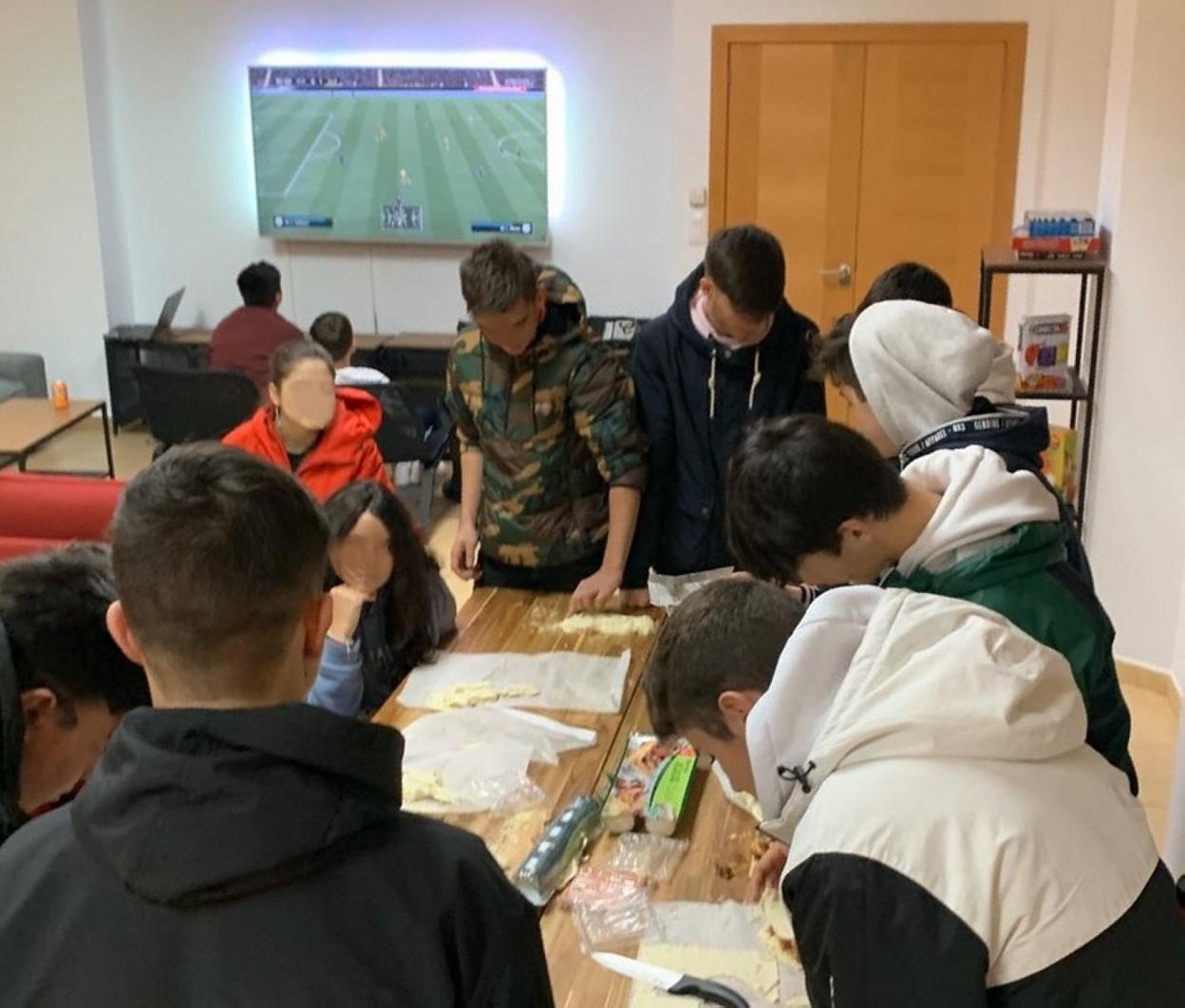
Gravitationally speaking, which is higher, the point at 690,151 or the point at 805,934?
the point at 690,151

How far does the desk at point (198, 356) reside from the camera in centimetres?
680

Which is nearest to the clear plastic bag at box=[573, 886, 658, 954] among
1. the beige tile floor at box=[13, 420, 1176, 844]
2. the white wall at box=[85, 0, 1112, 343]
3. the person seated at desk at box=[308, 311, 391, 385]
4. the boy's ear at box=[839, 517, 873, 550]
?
the boy's ear at box=[839, 517, 873, 550]

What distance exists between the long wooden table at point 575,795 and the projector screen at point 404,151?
452cm

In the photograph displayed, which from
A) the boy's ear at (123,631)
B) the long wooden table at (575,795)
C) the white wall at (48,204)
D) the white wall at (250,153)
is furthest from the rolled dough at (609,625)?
the white wall at (48,204)

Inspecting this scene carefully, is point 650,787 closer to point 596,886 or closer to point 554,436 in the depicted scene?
point 596,886

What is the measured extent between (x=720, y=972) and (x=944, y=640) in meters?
0.60

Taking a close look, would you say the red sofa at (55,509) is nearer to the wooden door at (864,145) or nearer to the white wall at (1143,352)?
the white wall at (1143,352)

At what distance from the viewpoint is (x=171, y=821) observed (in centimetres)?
95

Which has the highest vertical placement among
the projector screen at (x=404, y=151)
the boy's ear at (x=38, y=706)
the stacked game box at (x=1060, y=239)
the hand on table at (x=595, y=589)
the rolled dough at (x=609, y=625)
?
the projector screen at (x=404, y=151)

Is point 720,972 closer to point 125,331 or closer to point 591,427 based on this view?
point 591,427

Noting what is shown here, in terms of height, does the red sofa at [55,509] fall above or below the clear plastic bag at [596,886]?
above

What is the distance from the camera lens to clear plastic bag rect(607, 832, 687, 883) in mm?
1832

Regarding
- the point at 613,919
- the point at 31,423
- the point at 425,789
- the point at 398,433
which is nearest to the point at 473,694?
the point at 425,789

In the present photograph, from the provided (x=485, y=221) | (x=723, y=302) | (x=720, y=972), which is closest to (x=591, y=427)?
(x=723, y=302)
